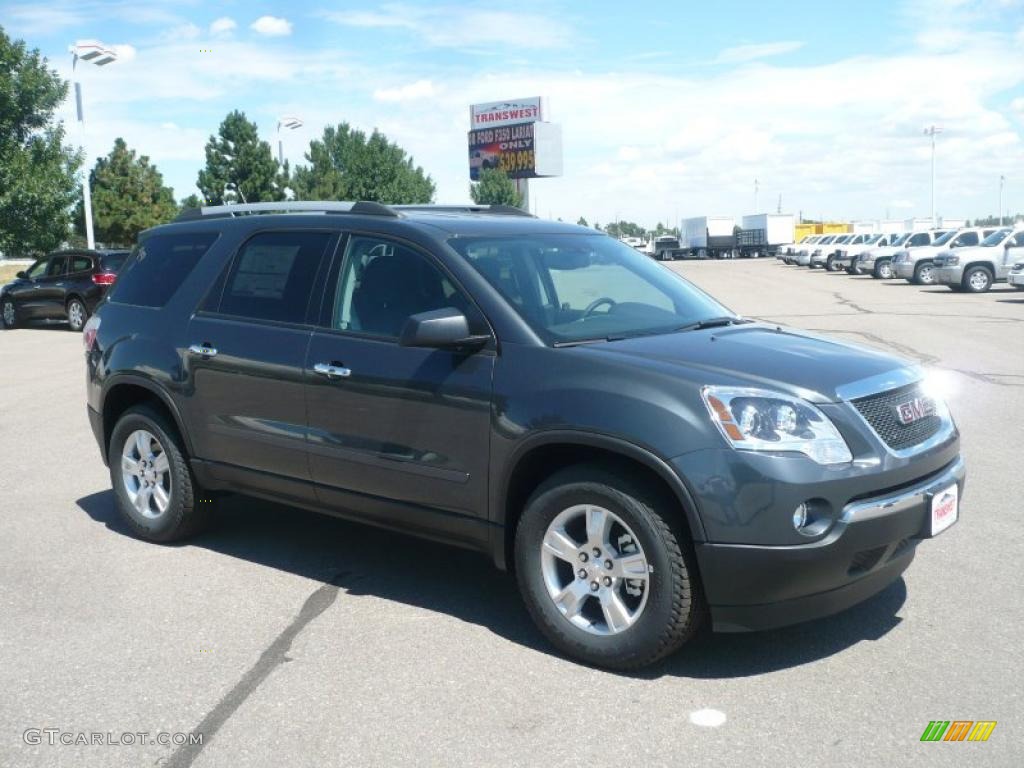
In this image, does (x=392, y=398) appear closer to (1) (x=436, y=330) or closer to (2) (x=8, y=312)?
(1) (x=436, y=330)

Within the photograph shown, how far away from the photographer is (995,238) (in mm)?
30219

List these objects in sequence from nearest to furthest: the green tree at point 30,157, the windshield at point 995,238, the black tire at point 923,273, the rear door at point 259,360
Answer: the rear door at point 259,360 < the windshield at point 995,238 < the green tree at point 30,157 < the black tire at point 923,273

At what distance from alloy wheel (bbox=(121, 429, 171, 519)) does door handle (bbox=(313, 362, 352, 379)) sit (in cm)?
147

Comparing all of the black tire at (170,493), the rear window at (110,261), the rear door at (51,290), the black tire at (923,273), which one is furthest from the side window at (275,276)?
the black tire at (923,273)

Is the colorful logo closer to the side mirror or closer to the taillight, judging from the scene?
the side mirror

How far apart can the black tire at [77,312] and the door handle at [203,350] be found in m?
17.6

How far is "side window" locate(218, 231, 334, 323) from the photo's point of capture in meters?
5.44

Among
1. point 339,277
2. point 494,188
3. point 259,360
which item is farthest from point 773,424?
point 494,188

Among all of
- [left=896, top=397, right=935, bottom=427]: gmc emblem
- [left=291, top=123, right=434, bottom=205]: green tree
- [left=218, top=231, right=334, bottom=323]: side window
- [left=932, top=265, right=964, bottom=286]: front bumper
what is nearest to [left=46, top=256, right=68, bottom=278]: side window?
[left=218, top=231, right=334, bottom=323]: side window

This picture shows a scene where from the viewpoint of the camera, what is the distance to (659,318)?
5.11 m

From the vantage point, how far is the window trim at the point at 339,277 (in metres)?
4.84

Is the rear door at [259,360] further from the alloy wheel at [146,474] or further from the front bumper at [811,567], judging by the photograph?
the front bumper at [811,567]

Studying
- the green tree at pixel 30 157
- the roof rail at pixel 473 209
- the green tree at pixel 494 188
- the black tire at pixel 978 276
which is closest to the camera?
the roof rail at pixel 473 209

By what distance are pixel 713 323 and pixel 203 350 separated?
8.61 ft
